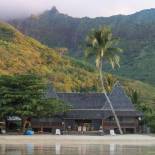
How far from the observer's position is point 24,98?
63.4m

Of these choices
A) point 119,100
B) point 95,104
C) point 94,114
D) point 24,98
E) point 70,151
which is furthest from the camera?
point 95,104

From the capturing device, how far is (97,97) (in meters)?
76.4

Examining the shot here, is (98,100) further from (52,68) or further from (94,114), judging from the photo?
(52,68)

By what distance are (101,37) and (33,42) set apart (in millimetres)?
116863

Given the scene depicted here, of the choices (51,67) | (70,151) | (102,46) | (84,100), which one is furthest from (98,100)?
(51,67)

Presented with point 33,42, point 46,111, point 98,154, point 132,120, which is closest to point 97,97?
point 132,120

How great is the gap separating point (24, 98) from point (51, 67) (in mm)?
96800

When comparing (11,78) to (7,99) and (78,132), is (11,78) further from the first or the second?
(78,132)

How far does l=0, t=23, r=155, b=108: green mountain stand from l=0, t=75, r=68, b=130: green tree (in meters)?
59.9

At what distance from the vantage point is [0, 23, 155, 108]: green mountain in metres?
137

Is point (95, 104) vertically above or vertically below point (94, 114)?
above

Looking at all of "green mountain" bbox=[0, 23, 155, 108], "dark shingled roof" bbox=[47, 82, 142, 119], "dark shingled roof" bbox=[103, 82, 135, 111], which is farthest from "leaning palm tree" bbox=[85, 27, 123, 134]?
"green mountain" bbox=[0, 23, 155, 108]

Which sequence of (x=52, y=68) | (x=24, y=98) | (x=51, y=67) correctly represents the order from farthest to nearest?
(x=51, y=67) < (x=52, y=68) < (x=24, y=98)

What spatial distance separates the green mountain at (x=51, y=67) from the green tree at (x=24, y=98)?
59.9 m
